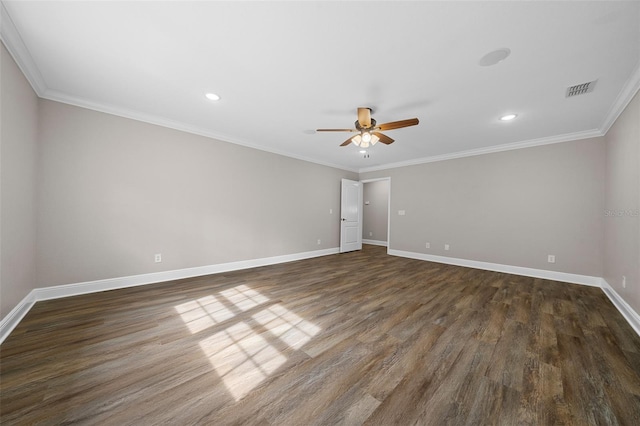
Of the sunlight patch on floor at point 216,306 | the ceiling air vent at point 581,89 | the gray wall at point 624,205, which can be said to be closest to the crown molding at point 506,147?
the gray wall at point 624,205

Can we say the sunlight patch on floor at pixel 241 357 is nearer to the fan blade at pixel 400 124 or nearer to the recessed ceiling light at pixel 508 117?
the fan blade at pixel 400 124

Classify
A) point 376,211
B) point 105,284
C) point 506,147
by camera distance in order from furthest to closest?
point 376,211
point 506,147
point 105,284

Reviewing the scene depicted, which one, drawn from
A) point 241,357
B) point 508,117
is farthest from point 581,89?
point 241,357

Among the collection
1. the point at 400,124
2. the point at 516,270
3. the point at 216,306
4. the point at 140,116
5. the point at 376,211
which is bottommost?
the point at 216,306

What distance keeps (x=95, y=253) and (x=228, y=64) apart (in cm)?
310

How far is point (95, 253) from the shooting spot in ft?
10.1

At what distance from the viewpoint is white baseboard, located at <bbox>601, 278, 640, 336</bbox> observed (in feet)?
7.56

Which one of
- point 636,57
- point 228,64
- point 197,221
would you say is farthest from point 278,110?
point 636,57

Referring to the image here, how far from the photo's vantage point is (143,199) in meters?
3.45

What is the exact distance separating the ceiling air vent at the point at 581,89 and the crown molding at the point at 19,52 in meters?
5.21

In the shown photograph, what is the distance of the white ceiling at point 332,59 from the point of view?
165 cm

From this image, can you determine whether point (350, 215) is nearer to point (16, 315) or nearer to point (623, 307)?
point (623, 307)

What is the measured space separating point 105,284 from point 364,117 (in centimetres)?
420

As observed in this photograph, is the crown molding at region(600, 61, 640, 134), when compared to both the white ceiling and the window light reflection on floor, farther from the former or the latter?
the window light reflection on floor
